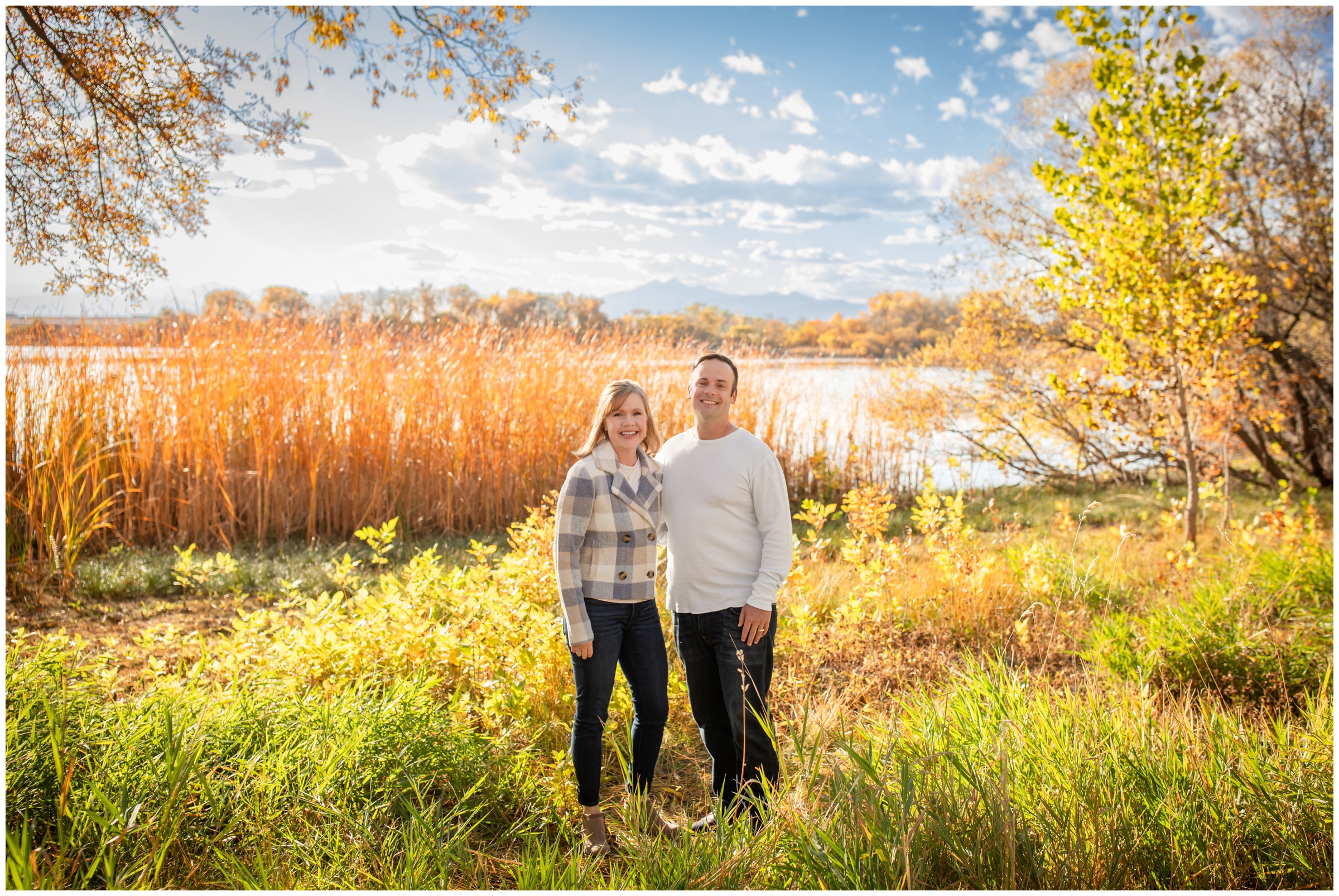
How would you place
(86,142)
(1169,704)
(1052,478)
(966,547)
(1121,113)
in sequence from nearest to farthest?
(1169,704)
(966,547)
(86,142)
(1121,113)
(1052,478)

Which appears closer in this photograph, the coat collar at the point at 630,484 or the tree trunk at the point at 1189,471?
the coat collar at the point at 630,484

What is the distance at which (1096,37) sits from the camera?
4.99 meters

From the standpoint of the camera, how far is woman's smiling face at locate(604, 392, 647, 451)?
7.35ft

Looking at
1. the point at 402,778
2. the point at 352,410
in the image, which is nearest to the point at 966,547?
the point at 402,778

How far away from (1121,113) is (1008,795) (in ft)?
16.9

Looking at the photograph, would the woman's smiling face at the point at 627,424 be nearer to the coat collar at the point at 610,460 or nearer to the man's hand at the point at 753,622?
the coat collar at the point at 610,460

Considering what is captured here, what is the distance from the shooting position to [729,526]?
2.26 metres

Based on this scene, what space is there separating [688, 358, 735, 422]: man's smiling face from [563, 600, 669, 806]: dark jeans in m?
0.64

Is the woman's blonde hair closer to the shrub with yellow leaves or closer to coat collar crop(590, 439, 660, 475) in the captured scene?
coat collar crop(590, 439, 660, 475)

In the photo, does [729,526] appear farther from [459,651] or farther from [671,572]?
[459,651]

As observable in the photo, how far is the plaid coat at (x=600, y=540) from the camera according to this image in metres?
2.12

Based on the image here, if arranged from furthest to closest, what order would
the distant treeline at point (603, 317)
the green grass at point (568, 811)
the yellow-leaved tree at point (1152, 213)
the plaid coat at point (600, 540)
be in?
the distant treeline at point (603, 317) < the yellow-leaved tree at point (1152, 213) < the plaid coat at point (600, 540) < the green grass at point (568, 811)

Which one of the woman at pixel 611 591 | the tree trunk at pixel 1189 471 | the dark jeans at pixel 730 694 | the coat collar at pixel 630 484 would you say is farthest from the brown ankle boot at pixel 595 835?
the tree trunk at pixel 1189 471

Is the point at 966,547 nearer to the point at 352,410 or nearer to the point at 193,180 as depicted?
the point at 352,410
